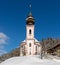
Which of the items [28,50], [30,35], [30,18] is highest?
[30,18]

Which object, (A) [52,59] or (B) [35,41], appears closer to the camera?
(A) [52,59]

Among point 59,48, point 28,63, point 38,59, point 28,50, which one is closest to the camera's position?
point 28,63

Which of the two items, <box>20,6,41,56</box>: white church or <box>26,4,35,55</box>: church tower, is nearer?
<box>20,6,41,56</box>: white church

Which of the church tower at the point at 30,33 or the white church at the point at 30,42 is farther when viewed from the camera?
the church tower at the point at 30,33

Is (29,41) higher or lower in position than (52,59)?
higher

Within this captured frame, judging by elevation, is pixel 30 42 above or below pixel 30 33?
below

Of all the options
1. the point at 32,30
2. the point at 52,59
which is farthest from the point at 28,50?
the point at 52,59

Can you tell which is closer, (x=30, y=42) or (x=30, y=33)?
(x=30, y=42)

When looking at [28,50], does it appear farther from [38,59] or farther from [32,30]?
[38,59]

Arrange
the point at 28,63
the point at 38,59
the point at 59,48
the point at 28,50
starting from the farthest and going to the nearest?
the point at 28,50 → the point at 59,48 → the point at 38,59 → the point at 28,63

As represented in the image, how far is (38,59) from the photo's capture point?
1605 centimetres

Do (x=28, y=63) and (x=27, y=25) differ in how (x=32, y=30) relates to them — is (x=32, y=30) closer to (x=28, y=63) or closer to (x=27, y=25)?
(x=27, y=25)

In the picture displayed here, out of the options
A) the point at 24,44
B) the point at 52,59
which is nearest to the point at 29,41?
the point at 24,44

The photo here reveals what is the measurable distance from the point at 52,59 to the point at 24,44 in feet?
187
